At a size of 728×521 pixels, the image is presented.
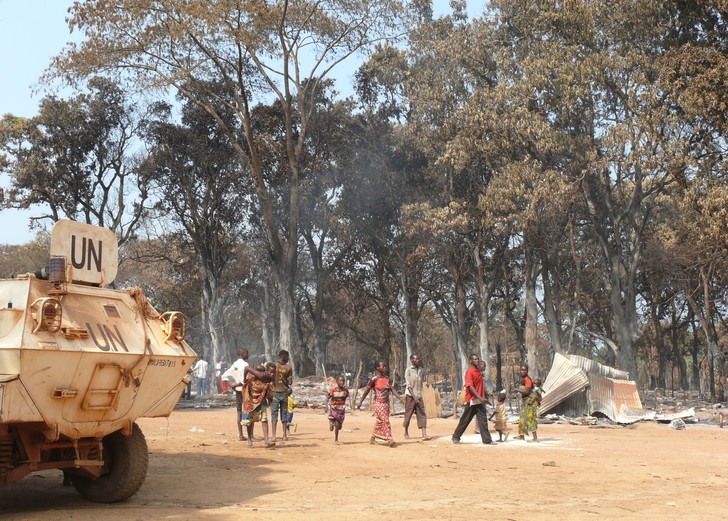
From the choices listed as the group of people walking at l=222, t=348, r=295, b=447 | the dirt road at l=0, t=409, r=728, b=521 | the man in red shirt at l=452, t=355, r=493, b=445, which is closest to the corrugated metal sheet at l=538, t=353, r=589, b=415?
the dirt road at l=0, t=409, r=728, b=521

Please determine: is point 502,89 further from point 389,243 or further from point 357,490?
point 357,490

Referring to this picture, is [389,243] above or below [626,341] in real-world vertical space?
above

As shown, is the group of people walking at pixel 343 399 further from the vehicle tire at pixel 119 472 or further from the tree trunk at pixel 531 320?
the tree trunk at pixel 531 320

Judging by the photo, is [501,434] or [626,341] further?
[626,341]

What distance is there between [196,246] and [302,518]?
103 ft

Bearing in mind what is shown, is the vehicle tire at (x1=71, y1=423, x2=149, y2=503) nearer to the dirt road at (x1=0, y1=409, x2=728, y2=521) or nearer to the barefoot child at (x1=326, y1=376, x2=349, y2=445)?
the dirt road at (x1=0, y1=409, x2=728, y2=521)

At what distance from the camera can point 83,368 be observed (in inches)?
326

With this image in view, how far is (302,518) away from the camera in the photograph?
8398 millimetres

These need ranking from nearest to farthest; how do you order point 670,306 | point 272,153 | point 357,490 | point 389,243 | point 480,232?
point 357,490 < point 480,232 < point 272,153 < point 389,243 < point 670,306

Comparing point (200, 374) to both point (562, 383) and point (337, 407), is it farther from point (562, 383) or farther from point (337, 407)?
point (337, 407)

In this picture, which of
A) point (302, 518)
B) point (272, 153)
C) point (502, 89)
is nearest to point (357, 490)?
point (302, 518)

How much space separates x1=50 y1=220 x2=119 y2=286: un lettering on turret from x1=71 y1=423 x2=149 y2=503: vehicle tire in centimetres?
171

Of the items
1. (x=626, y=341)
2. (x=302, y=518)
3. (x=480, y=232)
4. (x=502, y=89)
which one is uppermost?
(x=502, y=89)

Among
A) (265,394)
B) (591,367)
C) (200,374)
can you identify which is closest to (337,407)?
(265,394)
